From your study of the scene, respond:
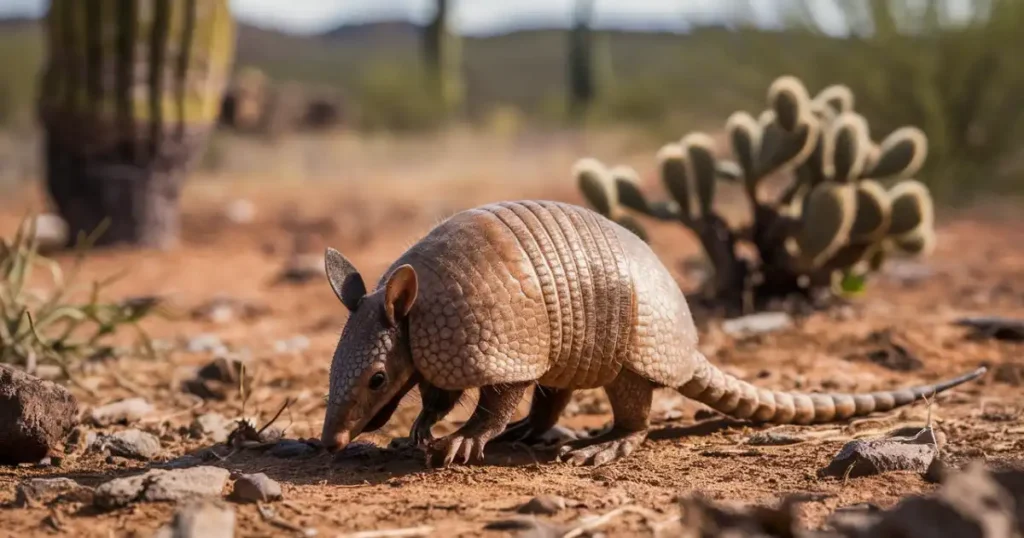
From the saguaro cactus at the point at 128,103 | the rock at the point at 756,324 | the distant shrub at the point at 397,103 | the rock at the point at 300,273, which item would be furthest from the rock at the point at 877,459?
the distant shrub at the point at 397,103

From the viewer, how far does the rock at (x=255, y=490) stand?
3.44 metres

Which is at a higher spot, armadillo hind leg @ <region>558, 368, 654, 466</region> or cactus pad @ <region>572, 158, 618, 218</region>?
cactus pad @ <region>572, 158, 618, 218</region>

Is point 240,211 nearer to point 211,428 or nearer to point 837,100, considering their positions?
point 837,100

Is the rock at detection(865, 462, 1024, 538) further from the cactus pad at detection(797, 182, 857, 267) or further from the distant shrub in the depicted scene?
the distant shrub

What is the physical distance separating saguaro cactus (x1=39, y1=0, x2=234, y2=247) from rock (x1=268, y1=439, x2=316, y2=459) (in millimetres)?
6558

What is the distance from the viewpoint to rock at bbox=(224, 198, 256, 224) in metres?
12.8

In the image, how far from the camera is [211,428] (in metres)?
4.67

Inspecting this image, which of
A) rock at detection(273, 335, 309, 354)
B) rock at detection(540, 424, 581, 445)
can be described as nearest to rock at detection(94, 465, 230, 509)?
rock at detection(540, 424, 581, 445)

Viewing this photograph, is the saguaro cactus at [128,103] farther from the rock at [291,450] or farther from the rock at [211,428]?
the rock at [291,450]

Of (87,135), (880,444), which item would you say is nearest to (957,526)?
(880,444)

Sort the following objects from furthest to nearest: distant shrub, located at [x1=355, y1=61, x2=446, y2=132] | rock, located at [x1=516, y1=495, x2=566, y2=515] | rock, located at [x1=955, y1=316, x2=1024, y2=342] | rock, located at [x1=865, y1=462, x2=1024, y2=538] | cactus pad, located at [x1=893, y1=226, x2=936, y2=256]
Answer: distant shrub, located at [x1=355, y1=61, x2=446, y2=132] → cactus pad, located at [x1=893, y1=226, x2=936, y2=256] → rock, located at [x1=955, y1=316, x2=1024, y2=342] → rock, located at [x1=516, y1=495, x2=566, y2=515] → rock, located at [x1=865, y1=462, x2=1024, y2=538]

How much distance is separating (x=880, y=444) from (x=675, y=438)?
0.97m

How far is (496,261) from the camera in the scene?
12.8ft

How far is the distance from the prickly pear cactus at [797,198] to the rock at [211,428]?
2534 mm
